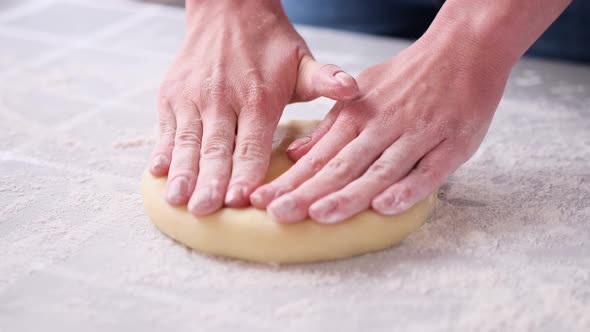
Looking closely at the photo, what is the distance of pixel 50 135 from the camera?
1608 mm

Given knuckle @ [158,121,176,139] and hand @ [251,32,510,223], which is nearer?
hand @ [251,32,510,223]

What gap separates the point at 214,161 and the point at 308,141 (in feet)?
0.63

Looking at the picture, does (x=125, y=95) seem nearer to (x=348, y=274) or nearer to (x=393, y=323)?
(x=348, y=274)

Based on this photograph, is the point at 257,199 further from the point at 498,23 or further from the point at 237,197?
the point at 498,23

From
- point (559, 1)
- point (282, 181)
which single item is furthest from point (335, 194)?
point (559, 1)

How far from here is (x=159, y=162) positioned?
1.25 meters

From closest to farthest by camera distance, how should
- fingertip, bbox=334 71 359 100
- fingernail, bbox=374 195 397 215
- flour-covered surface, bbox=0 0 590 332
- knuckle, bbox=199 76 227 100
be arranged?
flour-covered surface, bbox=0 0 590 332 < fingernail, bbox=374 195 397 215 < fingertip, bbox=334 71 359 100 < knuckle, bbox=199 76 227 100

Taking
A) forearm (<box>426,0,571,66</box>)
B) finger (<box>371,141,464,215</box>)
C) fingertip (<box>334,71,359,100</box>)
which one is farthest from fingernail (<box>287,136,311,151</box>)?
forearm (<box>426,0,571,66</box>)

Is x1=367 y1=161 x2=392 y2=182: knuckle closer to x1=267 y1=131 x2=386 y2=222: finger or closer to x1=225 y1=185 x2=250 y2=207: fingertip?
x1=267 y1=131 x2=386 y2=222: finger

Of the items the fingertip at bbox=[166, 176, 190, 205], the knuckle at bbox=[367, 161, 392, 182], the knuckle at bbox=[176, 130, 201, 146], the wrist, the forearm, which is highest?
the forearm

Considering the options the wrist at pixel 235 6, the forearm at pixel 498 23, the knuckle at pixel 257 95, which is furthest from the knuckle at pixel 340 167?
the wrist at pixel 235 6

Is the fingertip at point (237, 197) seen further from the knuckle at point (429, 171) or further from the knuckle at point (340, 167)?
the knuckle at point (429, 171)

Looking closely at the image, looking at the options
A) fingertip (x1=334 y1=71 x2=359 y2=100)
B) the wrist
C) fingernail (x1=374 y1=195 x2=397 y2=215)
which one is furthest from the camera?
the wrist

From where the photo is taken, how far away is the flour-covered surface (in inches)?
40.7
